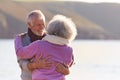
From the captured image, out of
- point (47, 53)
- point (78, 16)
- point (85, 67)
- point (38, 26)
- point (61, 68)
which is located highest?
point (38, 26)

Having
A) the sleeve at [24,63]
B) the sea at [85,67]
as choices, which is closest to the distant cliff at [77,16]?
the sea at [85,67]

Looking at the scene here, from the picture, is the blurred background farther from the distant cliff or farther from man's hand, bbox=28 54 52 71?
A: man's hand, bbox=28 54 52 71

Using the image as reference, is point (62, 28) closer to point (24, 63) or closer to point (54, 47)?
point (54, 47)

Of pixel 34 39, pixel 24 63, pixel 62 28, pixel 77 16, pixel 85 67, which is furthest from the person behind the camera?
pixel 77 16

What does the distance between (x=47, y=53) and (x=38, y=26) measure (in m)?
0.33

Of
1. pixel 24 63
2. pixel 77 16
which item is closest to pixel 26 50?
pixel 24 63

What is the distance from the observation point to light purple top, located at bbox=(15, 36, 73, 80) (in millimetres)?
4035

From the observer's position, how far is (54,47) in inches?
160

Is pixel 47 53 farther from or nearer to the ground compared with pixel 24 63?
farther from the ground

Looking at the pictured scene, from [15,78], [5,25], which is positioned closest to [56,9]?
[5,25]

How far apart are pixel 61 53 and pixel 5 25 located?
96.4 meters

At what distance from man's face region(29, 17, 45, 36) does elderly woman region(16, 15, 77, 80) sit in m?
0.21

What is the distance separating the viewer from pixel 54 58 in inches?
160

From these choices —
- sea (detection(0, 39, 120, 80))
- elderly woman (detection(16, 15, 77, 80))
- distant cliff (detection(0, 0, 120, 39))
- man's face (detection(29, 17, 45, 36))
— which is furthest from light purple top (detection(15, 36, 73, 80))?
distant cliff (detection(0, 0, 120, 39))
